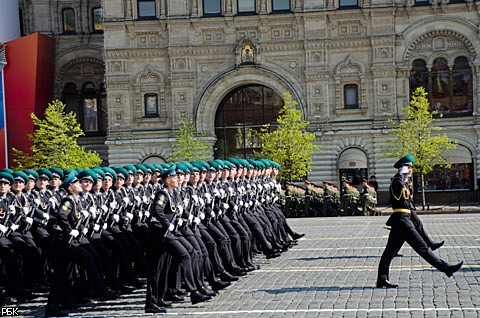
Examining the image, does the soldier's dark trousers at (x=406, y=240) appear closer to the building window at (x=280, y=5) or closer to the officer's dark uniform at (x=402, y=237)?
the officer's dark uniform at (x=402, y=237)

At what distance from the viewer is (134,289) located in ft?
51.3

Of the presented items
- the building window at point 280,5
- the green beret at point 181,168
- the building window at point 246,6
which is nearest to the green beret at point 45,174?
the green beret at point 181,168

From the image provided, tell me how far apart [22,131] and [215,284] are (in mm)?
36408

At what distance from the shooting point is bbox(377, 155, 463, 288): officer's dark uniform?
1365 cm

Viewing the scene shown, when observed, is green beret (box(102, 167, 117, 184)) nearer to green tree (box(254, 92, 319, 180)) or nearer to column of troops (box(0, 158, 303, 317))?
column of troops (box(0, 158, 303, 317))

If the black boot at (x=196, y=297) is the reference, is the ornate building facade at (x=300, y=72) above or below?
above

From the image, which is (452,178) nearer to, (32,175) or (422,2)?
(422,2)

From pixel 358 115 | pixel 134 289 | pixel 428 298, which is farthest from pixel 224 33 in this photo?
pixel 428 298

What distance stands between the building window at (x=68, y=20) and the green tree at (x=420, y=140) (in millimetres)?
21026

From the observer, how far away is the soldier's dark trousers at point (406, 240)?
1365 cm

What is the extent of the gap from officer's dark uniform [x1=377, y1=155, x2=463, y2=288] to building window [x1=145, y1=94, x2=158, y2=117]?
35047 millimetres

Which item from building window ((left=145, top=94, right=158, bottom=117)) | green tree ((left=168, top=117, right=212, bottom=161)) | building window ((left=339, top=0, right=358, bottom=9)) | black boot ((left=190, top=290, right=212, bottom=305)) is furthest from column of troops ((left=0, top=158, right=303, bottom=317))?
building window ((left=145, top=94, right=158, bottom=117))

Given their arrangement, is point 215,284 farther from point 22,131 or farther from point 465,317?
point 22,131

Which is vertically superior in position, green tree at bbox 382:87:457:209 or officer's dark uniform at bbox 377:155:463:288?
green tree at bbox 382:87:457:209
